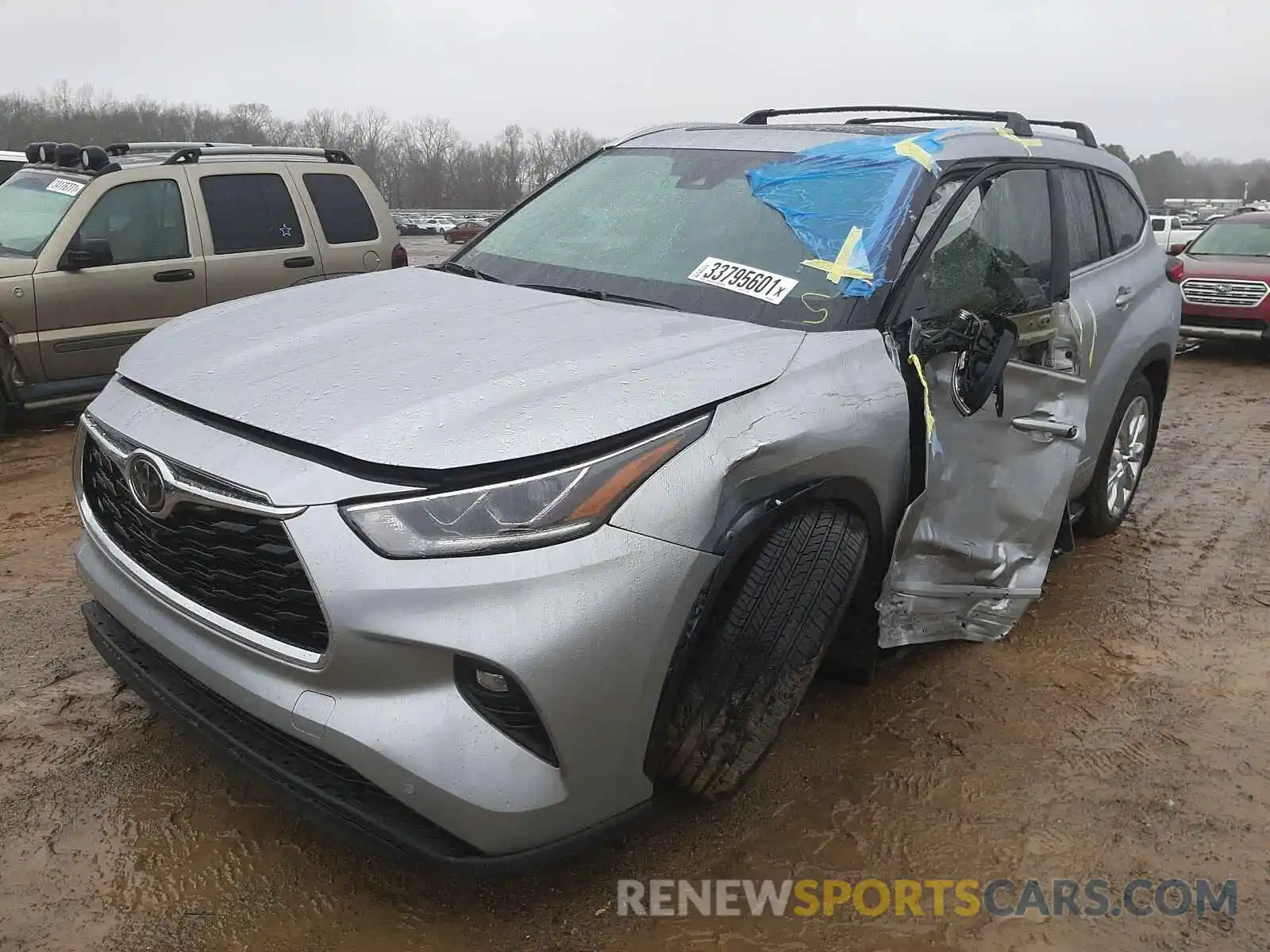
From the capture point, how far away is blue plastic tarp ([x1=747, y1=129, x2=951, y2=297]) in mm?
2889

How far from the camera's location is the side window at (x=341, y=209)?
24.0 ft

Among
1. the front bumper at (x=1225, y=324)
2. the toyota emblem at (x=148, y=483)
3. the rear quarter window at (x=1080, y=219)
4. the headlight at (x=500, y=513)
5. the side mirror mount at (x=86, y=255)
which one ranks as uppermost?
the rear quarter window at (x=1080, y=219)

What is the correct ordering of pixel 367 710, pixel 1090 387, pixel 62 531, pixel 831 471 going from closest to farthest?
pixel 367 710
pixel 831 471
pixel 1090 387
pixel 62 531

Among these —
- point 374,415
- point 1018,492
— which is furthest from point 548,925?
point 1018,492

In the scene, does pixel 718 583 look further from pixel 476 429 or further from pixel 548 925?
pixel 548 925

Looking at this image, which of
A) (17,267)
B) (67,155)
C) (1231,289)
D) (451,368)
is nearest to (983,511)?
(451,368)

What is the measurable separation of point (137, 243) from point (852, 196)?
5291 millimetres

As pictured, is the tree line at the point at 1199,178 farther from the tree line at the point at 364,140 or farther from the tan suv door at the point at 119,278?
the tan suv door at the point at 119,278

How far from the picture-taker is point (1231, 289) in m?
Result: 10.8

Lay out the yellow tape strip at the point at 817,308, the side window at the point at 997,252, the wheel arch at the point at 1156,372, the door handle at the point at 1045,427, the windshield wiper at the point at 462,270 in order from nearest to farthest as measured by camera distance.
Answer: the yellow tape strip at the point at 817,308 < the side window at the point at 997,252 < the door handle at the point at 1045,427 < the windshield wiper at the point at 462,270 < the wheel arch at the point at 1156,372

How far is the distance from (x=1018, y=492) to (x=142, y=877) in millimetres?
2755

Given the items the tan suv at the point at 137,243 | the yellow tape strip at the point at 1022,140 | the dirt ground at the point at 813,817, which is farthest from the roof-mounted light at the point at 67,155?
the yellow tape strip at the point at 1022,140

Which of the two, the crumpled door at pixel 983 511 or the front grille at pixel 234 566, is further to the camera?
the crumpled door at pixel 983 511

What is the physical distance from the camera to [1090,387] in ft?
12.4
